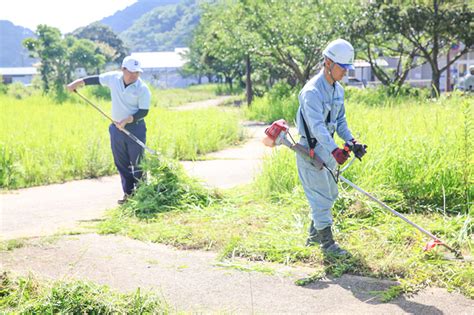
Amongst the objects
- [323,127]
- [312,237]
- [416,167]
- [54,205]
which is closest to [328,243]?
[312,237]

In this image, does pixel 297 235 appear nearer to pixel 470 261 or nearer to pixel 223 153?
pixel 470 261

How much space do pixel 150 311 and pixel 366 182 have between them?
337cm

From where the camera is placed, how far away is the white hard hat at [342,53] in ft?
15.6

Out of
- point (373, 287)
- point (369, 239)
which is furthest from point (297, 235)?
point (373, 287)

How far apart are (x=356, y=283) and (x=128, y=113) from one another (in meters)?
4.01

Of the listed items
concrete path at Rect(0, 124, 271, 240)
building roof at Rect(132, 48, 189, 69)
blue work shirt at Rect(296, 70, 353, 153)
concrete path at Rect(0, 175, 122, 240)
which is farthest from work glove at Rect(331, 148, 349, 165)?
A: building roof at Rect(132, 48, 189, 69)

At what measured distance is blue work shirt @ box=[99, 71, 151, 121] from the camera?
292 inches

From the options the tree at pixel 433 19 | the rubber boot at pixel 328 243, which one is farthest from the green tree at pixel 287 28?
the rubber boot at pixel 328 243

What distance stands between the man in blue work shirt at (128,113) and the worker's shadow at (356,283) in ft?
11.0

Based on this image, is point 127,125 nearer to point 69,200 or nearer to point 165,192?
point 165,192

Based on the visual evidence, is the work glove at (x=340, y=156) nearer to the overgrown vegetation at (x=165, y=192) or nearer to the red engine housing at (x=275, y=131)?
the red engine housing at (x=275, y=131)

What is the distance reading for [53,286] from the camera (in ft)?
12.8

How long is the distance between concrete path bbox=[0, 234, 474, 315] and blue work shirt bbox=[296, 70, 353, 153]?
110cm

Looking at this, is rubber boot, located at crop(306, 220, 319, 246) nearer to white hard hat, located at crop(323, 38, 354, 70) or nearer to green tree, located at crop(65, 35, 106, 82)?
white hard hat, located at crop(323, 38, 354, 70)
